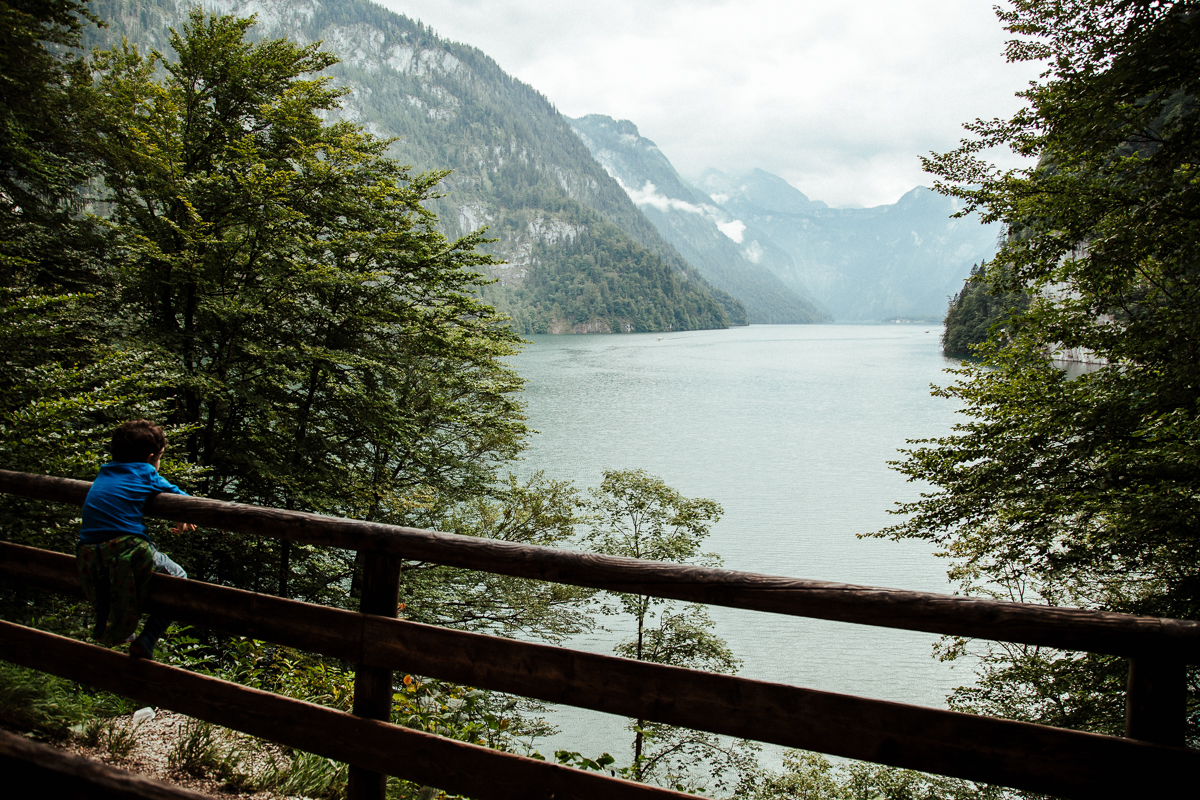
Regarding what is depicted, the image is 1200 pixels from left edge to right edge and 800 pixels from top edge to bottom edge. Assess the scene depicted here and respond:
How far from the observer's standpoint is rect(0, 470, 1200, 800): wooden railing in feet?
5.45

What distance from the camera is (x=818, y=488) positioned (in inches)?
1183

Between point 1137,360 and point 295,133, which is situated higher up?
point 295,133

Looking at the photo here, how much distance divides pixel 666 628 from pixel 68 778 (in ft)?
45.8

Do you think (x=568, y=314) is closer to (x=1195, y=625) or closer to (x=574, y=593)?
(x=574, y=593)

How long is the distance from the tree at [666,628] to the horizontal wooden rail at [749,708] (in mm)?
7889

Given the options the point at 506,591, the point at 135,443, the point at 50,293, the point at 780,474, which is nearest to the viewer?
the point at 135,443

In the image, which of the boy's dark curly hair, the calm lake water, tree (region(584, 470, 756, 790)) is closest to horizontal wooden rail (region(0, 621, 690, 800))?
the boy's dark curly hair

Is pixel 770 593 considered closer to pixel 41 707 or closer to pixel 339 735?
pixel 339 735

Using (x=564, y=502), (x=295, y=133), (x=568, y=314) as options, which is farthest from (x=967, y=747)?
(x=568, y=314)

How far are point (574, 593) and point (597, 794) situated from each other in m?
13.7

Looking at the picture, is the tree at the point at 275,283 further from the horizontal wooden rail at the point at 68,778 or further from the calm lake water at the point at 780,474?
the horizontal wooden rail at the point at 68,778

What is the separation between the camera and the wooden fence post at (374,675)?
7.27ft

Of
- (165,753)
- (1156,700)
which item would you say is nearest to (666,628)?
(165,753)

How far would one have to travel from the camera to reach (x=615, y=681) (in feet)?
6.48
